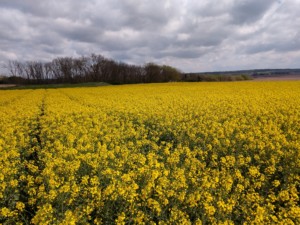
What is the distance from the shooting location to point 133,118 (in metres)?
13.6

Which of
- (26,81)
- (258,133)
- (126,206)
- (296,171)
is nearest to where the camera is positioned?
(126,206)

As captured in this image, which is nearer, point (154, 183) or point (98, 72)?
point (154, 183)

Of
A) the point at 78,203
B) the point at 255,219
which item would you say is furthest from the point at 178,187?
the point at 78,203

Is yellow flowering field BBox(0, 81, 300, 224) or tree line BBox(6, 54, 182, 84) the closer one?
yellow flowering field BBox(0, 81, 300, 224)

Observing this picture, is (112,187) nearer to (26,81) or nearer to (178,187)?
(178,187)

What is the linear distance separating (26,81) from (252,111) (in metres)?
87.9

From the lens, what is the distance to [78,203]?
519 cm

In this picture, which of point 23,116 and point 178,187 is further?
point 23,116

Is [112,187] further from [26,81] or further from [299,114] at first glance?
[26,81]

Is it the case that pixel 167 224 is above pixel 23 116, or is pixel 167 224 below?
below

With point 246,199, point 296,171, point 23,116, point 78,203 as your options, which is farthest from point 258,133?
point 23,116

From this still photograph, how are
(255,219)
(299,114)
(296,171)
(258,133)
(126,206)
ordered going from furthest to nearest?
(299,114)
(258,133)
(296,171)
(126,206)
(255,219)

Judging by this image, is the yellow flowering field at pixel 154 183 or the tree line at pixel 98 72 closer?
the yellow flowering field at pixel 154 183

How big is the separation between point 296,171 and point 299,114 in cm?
680
